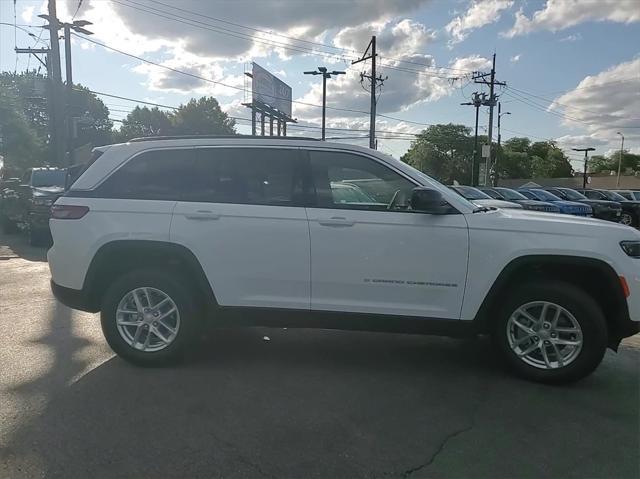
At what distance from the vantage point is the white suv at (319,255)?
4.06m

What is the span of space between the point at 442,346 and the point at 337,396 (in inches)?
66.5

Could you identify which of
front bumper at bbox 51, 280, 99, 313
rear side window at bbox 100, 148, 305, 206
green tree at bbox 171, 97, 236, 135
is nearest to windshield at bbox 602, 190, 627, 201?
rear side window at bbox 100, 148, 305, 206

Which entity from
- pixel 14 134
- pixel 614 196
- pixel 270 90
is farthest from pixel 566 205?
pixel 14 134

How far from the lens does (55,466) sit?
2.93 meters

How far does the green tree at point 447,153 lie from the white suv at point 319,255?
73.6 meters

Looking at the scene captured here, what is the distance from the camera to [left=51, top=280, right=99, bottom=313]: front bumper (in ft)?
14.8

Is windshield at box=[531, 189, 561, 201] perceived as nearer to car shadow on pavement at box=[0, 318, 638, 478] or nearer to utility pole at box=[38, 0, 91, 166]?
car shadow on pavement at box=[0, 318, 638, 478]

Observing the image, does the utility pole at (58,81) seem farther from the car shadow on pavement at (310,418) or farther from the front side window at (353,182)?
the front side window at (353,182)

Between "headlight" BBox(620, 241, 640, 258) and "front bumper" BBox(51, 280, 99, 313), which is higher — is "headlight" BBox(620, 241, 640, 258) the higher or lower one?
the higher one

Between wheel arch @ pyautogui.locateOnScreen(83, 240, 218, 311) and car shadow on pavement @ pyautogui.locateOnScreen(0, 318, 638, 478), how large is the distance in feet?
2.22

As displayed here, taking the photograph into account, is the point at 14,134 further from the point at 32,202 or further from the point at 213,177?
the point at 213,177

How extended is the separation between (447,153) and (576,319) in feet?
257

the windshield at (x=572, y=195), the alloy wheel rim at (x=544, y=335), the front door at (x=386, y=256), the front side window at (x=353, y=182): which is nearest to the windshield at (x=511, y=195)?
the windshield at (x=572, y=195)

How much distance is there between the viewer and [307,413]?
11.9 feet
